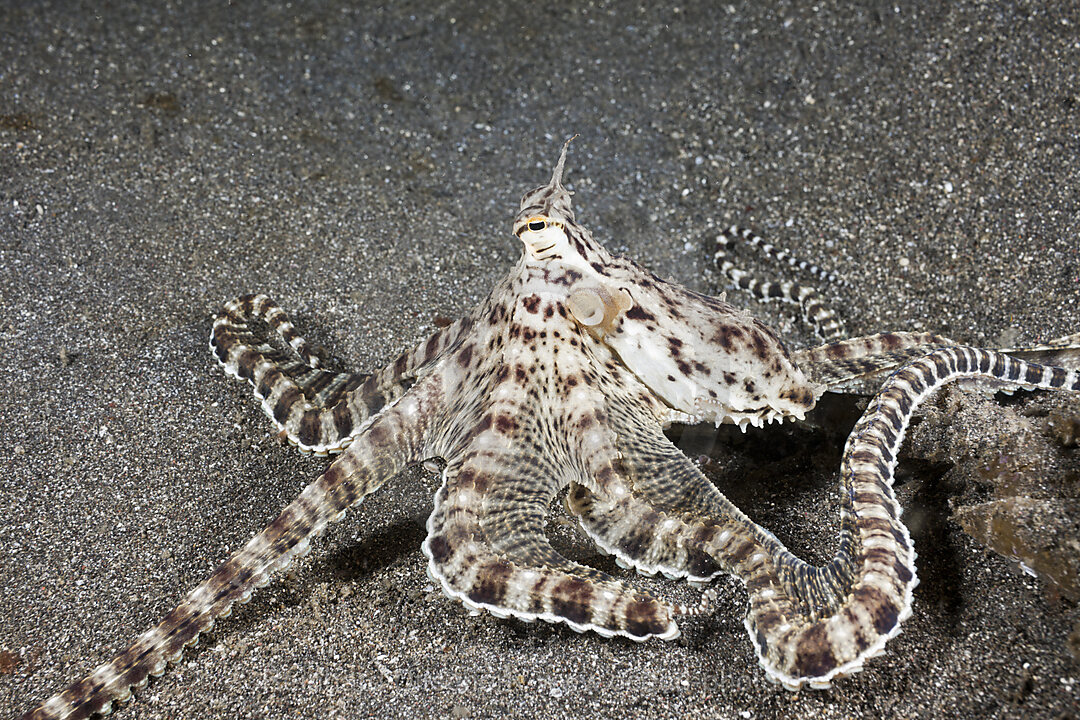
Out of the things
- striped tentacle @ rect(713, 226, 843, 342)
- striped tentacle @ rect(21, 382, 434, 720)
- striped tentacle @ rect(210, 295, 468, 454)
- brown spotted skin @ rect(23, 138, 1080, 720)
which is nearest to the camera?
brown spotted skin @ rect(23, 138, 1080, 720)

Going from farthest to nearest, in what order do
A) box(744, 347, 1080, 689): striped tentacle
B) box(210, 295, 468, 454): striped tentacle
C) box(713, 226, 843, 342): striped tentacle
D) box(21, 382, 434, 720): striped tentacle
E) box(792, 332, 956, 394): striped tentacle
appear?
box(713, 226, 843, 342): striped tentacle < box(210, 295, 468, 454): striped tentacle < box(792, 332, 956, 394): striped tentacle < box(21, 382, 434, 720): striped tentacle < box(744, 347, 1080, 689): striped tentacle

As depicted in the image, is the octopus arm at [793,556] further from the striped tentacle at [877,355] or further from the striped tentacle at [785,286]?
the striped tentacle at [785,286]

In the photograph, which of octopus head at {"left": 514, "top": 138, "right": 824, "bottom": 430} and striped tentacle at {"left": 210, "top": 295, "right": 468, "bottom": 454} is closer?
octopus head at {"left": 514, "top": 138, "right": 824, "bottom": 430}

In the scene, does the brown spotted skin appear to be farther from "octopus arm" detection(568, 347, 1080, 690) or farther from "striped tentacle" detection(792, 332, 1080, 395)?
"striped tentacle" detection(792, 332, 1080, 395)

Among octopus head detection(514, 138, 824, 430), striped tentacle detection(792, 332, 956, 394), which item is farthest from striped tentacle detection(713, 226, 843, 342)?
octopus head detection(514, 138, 824, 430)

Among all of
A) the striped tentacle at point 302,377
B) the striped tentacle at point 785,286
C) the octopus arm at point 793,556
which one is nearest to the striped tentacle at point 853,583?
the octopus arm at point 793,556

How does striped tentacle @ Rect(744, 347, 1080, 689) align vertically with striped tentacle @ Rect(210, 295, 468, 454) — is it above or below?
below

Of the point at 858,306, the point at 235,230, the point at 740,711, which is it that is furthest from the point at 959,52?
the point at 235,230

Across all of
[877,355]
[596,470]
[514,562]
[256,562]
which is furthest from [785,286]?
[256,562]
